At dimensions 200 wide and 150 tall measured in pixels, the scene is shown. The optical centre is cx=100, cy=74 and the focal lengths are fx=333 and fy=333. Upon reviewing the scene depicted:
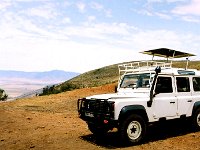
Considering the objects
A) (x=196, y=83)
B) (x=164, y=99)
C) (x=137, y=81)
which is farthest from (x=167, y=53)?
(x=164, y=99)

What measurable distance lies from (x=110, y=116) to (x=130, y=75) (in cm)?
255

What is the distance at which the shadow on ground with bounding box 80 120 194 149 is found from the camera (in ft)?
34.8

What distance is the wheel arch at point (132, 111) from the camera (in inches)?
390

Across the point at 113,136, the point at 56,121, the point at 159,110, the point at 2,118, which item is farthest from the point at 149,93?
the point at 2,118

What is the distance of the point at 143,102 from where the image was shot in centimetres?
1042

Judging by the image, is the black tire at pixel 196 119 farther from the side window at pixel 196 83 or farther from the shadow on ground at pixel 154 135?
the side window at pixel 196 83

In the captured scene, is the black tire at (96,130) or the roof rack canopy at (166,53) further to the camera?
the roof rack canopy at (166,53)

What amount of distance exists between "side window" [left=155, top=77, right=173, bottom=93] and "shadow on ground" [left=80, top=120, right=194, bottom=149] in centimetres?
106

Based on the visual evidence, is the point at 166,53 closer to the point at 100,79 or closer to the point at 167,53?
the point at 167,53

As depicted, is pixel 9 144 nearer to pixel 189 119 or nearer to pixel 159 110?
pixel 159 110

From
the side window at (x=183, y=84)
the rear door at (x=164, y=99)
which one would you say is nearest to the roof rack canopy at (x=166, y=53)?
the side window at (x=183, y=84)

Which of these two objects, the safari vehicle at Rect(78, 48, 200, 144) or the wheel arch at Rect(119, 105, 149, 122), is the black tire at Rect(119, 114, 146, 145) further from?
the wheel arch at Rect(119, 105, 149, 122)

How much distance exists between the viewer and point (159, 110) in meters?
10.8

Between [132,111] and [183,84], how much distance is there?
2.64 m
